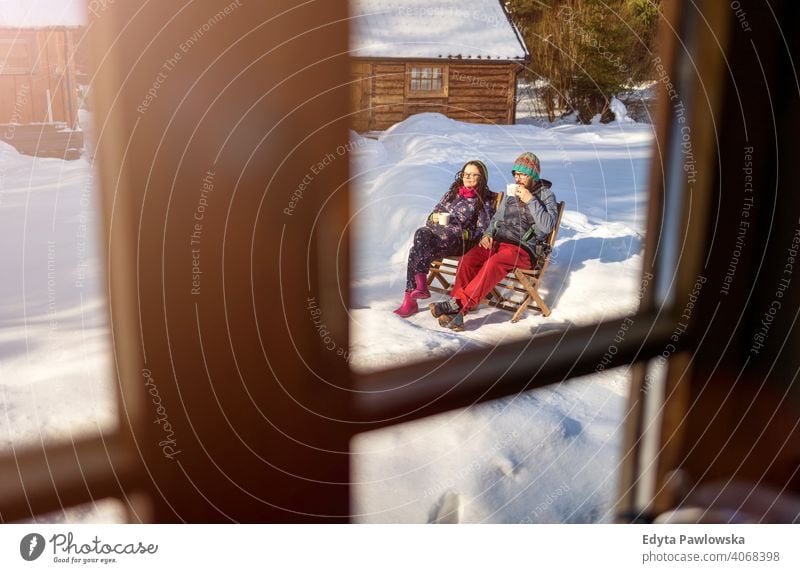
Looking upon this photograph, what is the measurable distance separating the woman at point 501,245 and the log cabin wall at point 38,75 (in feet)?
1.92

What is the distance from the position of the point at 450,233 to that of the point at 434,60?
0.82 ft

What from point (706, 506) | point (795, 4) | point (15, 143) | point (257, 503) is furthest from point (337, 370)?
point (795, 4)

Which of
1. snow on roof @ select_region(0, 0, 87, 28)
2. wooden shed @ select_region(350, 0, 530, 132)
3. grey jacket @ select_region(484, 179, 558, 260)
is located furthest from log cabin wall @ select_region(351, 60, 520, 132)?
snow on roof @ select_region(0, 0, 87, 28)

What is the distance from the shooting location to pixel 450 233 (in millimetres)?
1196

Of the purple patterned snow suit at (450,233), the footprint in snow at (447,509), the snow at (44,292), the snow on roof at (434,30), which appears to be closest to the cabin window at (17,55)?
the snow at (44,292)

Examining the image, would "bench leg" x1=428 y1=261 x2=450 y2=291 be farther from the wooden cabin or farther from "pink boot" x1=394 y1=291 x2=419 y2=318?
the wooden cabin

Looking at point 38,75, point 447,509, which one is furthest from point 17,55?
point 447,509

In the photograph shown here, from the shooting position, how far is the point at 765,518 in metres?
1.30

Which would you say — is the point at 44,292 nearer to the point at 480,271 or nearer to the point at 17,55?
the point at 17,55

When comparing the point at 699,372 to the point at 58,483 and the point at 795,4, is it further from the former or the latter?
the point at 58,483

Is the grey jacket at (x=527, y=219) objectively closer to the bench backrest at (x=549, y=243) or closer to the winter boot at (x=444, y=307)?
the bench backrest at (x=549, y=243)

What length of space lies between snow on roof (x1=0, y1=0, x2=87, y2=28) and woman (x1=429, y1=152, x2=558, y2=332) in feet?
2.05

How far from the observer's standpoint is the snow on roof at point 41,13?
105cm

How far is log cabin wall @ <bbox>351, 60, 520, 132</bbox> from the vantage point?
1131mm
